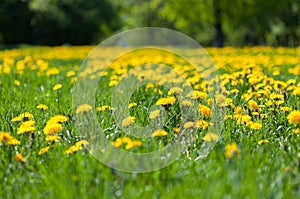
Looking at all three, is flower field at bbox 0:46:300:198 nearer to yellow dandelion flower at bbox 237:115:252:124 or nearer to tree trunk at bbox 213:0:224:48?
yellow dandelion flower at bbox 237:115:252:124

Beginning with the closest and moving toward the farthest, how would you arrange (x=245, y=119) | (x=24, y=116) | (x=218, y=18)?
(x=245, y=119) < (x=24, y=116) < (x=218, y=18)

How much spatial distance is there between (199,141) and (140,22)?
3731 centimetres

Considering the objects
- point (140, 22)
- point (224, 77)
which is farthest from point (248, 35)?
point (224, 77)

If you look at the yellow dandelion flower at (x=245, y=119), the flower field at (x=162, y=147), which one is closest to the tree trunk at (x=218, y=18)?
the flower field at (x=162, y=147)

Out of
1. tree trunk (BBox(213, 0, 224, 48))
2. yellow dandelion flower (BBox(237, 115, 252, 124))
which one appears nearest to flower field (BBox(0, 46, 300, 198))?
yellow dandelion flower (BBox(237, 115, 252, 124))

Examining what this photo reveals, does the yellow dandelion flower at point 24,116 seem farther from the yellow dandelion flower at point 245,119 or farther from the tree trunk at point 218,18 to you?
the tree trunk at point 218,18

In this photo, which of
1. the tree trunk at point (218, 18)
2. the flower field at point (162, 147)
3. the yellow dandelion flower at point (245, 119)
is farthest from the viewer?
the tree trunk at point (218, 18)

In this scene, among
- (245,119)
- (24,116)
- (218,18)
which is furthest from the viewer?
(218,18)

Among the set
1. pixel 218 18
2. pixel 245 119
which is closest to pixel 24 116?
pixel 245 119

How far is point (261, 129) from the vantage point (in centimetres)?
281

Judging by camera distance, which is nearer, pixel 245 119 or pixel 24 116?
pixel 245 119

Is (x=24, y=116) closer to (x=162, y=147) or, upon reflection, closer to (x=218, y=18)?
(x=162, y=147)

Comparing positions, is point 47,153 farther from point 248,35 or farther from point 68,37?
point 248,35

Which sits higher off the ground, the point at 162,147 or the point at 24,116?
the point at 24,116
